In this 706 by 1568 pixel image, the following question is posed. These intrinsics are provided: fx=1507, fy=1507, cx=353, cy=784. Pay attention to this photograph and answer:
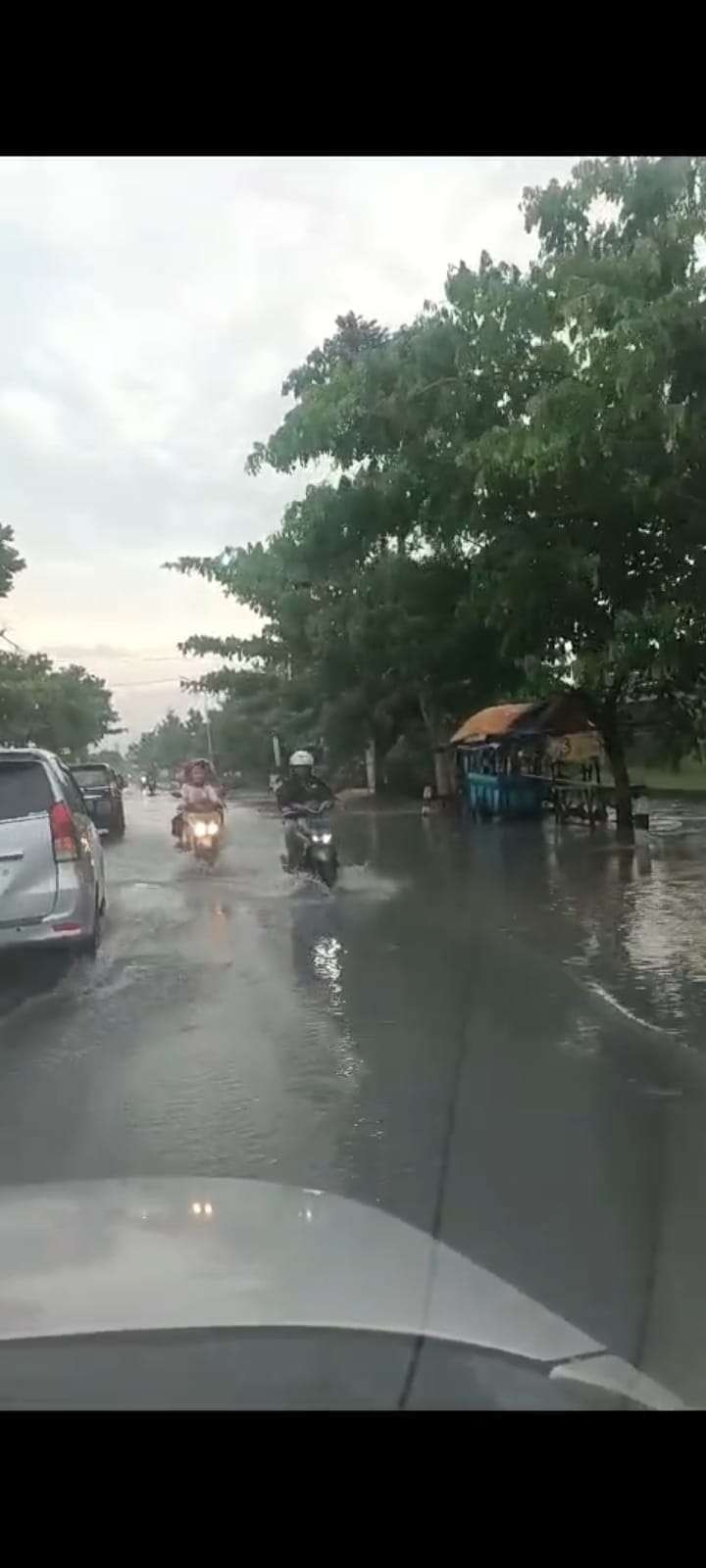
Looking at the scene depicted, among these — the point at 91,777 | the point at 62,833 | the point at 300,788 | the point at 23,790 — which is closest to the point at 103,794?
the point at 91,777

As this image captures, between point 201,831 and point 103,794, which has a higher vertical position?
point 103,794

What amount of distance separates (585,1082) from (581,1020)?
4.49ft

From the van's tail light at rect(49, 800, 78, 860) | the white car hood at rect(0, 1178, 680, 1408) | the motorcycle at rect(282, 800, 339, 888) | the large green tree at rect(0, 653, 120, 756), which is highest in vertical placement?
the large green tree at rect(0, 653, 120, 756)

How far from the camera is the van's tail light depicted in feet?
28.7

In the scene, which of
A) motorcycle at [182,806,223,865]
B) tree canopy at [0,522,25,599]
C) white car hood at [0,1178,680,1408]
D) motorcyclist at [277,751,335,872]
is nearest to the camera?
white car hood at [0,1178,680,1408]

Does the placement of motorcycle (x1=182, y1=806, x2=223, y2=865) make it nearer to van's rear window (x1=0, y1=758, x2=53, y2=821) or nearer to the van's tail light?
the van's tail light

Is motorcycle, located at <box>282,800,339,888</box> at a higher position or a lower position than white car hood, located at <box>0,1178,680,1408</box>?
higher

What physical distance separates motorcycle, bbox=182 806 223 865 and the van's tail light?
13.1ft

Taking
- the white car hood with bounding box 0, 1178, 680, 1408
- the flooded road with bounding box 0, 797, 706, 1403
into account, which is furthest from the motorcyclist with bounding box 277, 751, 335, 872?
the white car hood with bounding box 0, 1178, 680, 1408

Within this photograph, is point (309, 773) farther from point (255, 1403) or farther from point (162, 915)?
point (255, 1403)

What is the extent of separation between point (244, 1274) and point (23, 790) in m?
6.14

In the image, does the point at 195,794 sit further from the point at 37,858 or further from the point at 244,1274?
the point at 244,1274

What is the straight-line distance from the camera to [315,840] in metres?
12.5
